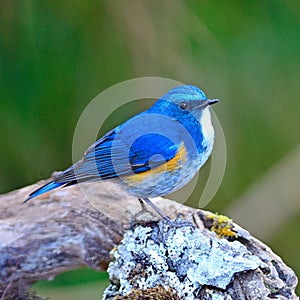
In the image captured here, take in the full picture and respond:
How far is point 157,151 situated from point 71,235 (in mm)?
426

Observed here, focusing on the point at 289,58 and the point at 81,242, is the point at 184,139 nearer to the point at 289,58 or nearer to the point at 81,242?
the point at 81,242

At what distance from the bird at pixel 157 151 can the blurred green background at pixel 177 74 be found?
907 mm

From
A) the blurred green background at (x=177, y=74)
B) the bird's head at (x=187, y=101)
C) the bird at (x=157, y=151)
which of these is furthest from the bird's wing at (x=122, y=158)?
the blurred green background at (x=177, y=74)

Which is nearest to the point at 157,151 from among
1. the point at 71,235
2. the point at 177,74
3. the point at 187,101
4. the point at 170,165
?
the point at 170,165

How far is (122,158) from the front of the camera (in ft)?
7.83

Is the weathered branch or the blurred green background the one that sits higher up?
the blurred green background

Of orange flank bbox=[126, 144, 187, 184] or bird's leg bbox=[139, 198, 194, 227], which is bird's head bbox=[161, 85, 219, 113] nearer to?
orange flank bbox=[126, 144, 187, 184]

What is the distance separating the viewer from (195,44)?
3.39 metres

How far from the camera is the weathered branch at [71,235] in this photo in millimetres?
2310

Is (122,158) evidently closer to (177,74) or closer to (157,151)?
(157,151)

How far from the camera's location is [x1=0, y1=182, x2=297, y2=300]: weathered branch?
231 centimetres

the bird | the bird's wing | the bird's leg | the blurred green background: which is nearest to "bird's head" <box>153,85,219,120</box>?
the bird

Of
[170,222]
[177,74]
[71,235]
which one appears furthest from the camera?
[177,74]

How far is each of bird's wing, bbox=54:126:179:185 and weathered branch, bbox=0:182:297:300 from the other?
0.65ft
